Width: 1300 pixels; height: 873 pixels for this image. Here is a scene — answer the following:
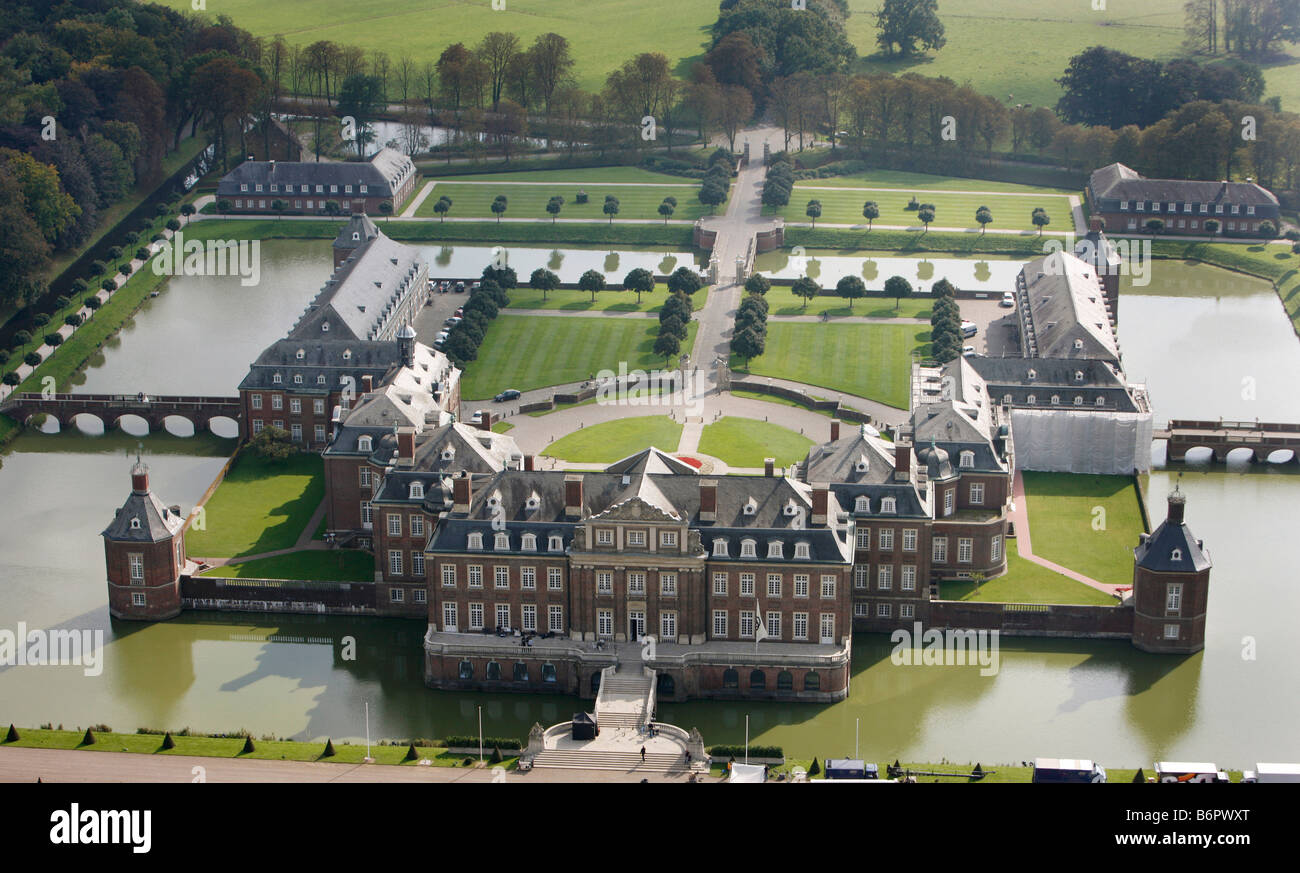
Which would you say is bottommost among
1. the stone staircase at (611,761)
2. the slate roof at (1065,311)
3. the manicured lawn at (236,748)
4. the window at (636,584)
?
the manicured lawn at (236,748)

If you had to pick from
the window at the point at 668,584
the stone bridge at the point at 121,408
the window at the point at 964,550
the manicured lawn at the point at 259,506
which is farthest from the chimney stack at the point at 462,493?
the stone bridge at the point at 121,408

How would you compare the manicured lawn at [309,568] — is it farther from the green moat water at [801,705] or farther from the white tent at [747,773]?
the white tent at [747,773]

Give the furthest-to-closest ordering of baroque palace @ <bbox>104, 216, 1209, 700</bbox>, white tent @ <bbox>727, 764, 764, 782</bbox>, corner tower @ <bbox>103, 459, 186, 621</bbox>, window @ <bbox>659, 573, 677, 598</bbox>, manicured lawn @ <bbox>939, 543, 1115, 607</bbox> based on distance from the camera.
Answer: manicured lawn @ <bbox>939, 543, 1115, 607</bbox> → corner tower @ <bbox>103, 459, 186, 621</bbox> → window @ <bbox>659, 573, 677, 598</bbox> → baroque palace @ <bbox>104, 216, 1209, 700</bbox> → white tent @ <bbox>727, 764, 764, 782</bbox>

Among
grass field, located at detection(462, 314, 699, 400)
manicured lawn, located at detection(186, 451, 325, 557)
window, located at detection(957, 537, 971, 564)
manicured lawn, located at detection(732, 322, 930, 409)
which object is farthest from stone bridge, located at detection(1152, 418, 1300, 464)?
manicured lawn, located at detection(186, 451, 325, 557)

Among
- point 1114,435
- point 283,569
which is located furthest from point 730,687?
point 1114,435

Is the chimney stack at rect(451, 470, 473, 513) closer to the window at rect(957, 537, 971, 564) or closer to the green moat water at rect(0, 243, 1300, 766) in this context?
the green moat water at rect(0, 243, 1300, 766)
